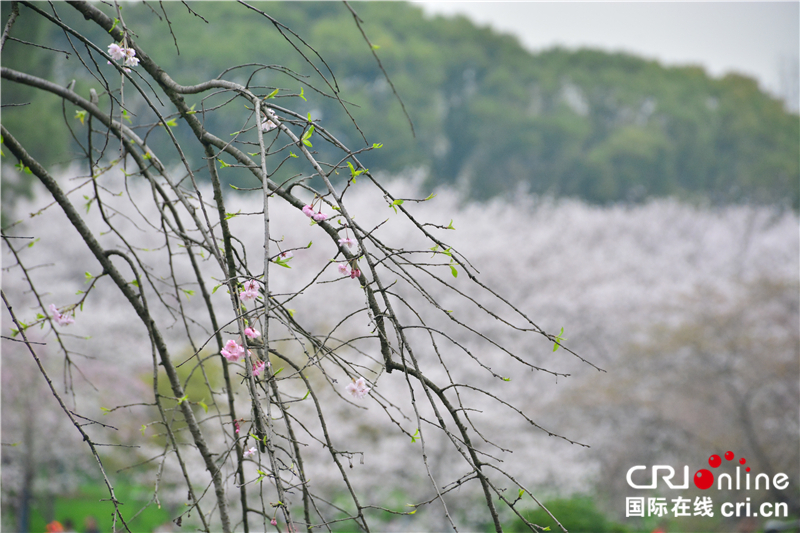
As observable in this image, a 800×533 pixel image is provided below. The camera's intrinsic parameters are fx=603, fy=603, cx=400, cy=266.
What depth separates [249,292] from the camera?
90 cm

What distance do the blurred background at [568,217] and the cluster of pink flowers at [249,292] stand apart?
1.81 feet

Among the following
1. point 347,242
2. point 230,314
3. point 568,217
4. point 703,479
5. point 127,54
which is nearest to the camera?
point 347,242

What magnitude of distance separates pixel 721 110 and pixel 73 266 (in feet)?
41.4

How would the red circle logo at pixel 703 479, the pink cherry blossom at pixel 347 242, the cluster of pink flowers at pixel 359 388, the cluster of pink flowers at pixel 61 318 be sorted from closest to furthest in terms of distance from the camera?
the pink cherry blossom at pixel 347 242, the cluster of pink flowers at pixel 359 388, the cluster of pink flowers at pixel 61 318, the red circle logo at pixel 703 479

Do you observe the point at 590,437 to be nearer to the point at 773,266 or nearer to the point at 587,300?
the point at 587,300

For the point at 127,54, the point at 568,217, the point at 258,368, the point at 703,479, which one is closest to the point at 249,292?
the point at 258,368

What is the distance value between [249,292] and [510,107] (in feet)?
A: 41.2

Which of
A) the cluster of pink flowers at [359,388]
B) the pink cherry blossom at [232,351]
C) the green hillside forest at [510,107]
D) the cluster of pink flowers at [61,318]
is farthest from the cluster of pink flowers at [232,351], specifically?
the green hillside forest at [510,107]

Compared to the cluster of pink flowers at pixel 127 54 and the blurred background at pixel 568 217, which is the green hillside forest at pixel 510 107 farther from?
the cluster of pink flowers at pixel 127 54

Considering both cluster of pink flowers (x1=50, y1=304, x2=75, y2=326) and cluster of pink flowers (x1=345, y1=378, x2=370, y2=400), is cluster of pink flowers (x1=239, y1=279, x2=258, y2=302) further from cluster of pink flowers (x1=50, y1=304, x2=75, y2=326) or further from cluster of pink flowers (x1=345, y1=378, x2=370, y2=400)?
cluster of pink flowers (x1=50, y1=304, x2=75, y2=326)

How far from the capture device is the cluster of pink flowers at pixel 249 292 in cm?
90

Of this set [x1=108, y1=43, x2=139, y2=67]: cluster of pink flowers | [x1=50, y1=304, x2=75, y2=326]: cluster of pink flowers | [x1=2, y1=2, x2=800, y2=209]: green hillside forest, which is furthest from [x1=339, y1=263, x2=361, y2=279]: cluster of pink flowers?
[x1=2, y1=2, x2=800, y2=209]: green hillside forest

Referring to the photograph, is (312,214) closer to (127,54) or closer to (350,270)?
(350,270)

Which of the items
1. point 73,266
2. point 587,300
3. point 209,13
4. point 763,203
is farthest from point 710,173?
point 73,266
